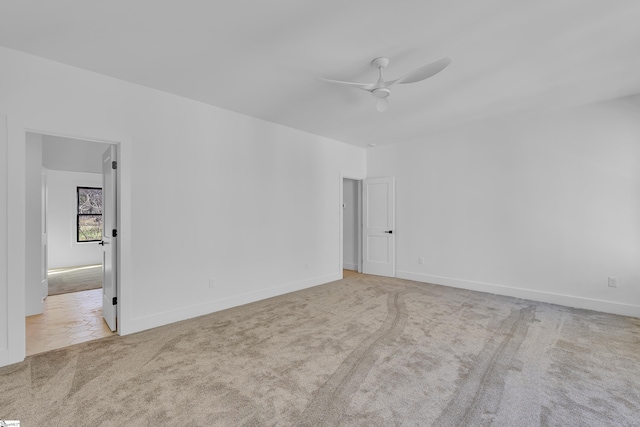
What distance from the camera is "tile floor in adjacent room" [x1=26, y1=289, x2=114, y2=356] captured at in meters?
3.00

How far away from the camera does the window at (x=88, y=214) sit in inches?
312

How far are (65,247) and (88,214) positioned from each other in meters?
0.97

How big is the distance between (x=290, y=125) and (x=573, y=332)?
173 inches

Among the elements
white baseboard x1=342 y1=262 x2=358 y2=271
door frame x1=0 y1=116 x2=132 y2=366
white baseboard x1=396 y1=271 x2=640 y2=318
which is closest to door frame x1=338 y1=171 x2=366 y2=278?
white baseboard x1=342 y1=262 x2=358 y2=271

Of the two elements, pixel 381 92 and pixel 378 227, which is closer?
pixel 381 92

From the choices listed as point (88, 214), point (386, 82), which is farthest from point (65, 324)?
point (88, 214)

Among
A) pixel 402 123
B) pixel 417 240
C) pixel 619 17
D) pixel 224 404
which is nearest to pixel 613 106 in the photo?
pixel 619 17

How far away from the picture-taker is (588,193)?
3977mm

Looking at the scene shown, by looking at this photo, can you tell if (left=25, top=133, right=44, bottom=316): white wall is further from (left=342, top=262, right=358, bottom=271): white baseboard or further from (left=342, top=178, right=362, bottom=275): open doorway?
(left=342, top=262, right=358, bottom=271): white baseboard

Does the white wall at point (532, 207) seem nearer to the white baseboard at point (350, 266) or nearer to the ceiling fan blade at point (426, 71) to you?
the white baseboard at point (350, 266)

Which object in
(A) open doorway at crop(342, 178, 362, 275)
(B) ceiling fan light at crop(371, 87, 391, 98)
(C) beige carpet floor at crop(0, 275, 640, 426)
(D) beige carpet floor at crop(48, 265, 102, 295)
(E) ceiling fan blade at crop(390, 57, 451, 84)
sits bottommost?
(D) beige carpet floor at crop(48, 265, 102, 295)

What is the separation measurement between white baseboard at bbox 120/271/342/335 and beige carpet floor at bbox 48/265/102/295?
9.41ft

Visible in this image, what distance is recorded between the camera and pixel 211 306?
3.87 m

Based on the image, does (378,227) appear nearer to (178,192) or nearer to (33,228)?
(178,192)
